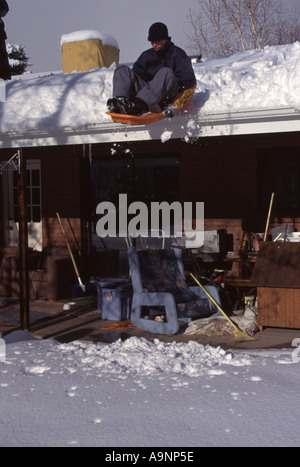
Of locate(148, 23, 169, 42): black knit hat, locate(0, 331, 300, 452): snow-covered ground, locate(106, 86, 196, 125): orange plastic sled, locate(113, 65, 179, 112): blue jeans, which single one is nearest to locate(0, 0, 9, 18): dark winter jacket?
locate(148, 23, 169, 42): black knit hat

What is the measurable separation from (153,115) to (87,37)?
9143 mm

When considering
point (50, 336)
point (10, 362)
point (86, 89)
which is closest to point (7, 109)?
point (86, 89)

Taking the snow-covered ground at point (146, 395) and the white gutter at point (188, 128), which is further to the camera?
the white gutter at point (188, 128)

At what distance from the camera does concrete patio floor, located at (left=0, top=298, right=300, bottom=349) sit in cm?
712

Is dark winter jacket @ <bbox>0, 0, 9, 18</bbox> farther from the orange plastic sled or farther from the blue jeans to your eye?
the orange plastic sled

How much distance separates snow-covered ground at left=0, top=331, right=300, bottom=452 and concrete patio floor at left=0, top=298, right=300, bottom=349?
56cm

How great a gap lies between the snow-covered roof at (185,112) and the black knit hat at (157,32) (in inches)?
33.4

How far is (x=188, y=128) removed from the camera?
24.2 ft

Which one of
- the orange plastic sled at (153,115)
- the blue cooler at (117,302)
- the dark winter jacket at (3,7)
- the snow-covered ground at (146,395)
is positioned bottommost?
the snow-covered ground at (146,395)

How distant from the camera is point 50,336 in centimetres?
748

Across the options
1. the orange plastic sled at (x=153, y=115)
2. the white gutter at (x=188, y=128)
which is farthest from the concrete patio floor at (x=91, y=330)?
the orange plastic sled at (x=153, y=115)

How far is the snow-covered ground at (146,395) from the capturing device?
4.28 meters

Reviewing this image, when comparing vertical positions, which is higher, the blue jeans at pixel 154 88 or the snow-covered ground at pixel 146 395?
the blue jeans at pixel 154 88

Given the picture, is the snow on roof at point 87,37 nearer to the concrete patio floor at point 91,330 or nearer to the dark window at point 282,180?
the dark window at point 282,180
